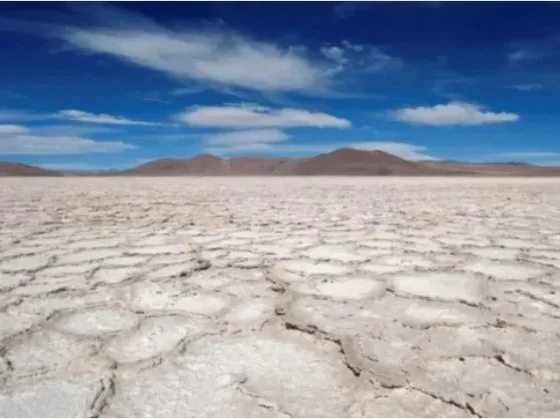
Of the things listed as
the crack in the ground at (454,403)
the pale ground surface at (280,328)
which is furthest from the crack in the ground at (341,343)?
the crack in the ground at (454,403)

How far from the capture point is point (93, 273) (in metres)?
1.76

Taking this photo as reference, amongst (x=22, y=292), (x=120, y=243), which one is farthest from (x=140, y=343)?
(x=120, y=243)

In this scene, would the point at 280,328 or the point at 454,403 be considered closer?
the point at 454,403

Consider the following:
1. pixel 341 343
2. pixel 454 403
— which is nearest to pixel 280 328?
pixel 341 343

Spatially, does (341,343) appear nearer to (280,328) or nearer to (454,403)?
(280,328)

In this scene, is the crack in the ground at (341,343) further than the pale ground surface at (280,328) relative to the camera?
Yes

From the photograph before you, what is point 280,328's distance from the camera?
1.21 m

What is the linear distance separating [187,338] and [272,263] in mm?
802

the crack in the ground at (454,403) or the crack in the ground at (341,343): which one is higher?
the crack in the ground at (341,343)

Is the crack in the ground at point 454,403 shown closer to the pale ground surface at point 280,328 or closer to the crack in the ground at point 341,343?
the pale ground surface at point 280,328

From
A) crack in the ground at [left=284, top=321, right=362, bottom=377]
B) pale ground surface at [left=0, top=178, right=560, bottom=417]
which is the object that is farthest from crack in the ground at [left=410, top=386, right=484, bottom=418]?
crack in the ground at [left=284, top=321, right=362, bottom=377]

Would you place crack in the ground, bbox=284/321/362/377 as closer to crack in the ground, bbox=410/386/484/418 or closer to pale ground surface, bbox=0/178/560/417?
pale ground surface, bbox=0/178/560/417

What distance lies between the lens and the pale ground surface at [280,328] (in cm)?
87

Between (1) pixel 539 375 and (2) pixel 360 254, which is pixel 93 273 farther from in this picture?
(1) pixel 539 375
